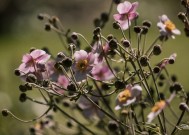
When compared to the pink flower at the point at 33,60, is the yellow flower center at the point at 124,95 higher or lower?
lower

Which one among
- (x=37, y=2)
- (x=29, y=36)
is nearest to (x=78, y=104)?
(x=29, y=36)

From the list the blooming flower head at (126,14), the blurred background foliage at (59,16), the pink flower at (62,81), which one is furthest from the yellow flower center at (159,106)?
the blurred background foliage at (59,16)

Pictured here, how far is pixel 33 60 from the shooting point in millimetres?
1908

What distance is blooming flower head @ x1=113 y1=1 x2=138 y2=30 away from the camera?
6.42 feet

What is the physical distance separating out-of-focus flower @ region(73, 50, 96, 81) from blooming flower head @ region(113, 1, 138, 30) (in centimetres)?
18

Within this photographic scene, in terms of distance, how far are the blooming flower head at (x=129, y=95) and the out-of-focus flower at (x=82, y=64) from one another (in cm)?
14

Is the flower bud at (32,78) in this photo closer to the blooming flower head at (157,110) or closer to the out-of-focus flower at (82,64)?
the out-of-focus flower at (82,64)

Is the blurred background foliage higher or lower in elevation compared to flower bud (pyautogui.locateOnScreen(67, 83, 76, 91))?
lower

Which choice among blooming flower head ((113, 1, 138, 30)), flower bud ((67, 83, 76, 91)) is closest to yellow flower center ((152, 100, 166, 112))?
flower bud ((67, 83, 76, 91))

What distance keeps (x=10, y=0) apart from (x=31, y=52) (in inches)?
474

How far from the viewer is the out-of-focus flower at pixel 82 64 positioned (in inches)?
72.1

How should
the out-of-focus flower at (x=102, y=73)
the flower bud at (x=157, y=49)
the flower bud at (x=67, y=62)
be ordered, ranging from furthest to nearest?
the out-of-focus flower at (x=102, y=73) < the flower bud at (x=157, y=49) < the flower bud at (x=67, y=62)

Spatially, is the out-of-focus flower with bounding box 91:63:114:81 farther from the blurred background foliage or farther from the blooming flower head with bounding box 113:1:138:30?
the blurred background foliage

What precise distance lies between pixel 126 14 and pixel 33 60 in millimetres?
309
